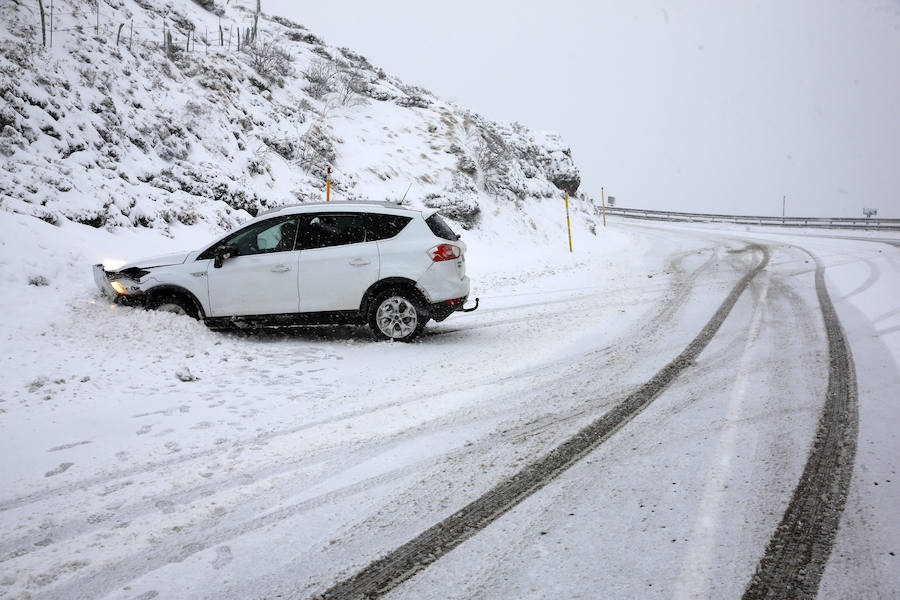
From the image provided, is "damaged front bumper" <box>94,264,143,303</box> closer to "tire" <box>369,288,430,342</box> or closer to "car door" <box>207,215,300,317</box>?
"car door" <box>207,215,300,317</box>

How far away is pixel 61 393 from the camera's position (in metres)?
4.91

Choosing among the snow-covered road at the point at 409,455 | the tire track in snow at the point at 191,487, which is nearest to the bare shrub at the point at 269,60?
the snow-covered road at the point at 409,455

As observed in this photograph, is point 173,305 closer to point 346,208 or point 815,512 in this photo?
point 346,208

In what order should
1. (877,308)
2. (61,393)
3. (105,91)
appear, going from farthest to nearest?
1. (105,91)
2. (877,308)
3. (61,393)

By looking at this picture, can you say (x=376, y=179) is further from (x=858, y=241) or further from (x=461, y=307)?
(x=858, y=241)

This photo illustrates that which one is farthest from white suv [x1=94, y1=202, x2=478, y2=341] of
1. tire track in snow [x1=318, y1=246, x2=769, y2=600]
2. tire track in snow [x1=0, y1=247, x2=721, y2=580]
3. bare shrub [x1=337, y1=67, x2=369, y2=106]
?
bare shrub [x1=337, y1=67, x2=369, y2=106]

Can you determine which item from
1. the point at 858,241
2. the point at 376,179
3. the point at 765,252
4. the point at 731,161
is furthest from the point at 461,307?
the point at 731,161

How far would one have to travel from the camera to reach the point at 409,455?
3771mm

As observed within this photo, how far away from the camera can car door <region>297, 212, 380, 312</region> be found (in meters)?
6.83

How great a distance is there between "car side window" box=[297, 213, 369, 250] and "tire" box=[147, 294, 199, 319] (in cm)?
164

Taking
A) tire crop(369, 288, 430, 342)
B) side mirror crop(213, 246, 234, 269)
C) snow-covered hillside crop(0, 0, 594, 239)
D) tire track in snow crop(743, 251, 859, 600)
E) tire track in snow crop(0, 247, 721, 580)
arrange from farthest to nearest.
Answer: snow-covered hillside crop(0, 0, 594, 239) < tire crop(369, 288, 430, 342) < side mirror crop(213, 246, 234, 269) < tire track in snow crop(0, 247, 721, 580) < tire track in snow crop(743, 251, 859, 600)

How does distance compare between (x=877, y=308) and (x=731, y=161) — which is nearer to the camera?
(x=877, y=308)

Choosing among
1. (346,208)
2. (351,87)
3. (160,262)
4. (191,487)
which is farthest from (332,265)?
(351,87)

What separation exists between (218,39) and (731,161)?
670ft
